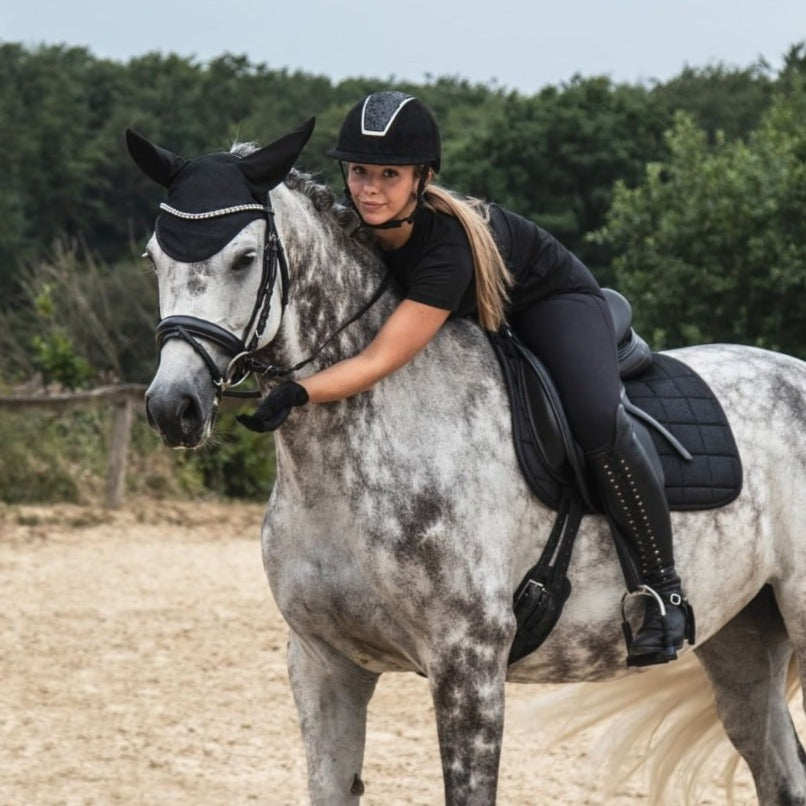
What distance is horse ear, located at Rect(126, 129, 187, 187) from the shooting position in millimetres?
3684

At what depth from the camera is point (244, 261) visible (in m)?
3.58

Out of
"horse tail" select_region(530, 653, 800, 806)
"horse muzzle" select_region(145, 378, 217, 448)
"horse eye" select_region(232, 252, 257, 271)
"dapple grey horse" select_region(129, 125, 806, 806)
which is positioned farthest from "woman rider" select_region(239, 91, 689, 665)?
"horse tail" select_region(530, 653, 800, 806)

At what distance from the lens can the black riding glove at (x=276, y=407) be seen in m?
3.65

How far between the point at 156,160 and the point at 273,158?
31 cm

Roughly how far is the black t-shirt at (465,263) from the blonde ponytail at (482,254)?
0.07ft

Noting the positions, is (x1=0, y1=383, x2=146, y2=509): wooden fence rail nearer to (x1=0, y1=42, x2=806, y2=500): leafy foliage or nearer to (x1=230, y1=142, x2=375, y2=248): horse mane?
(x1=0, y1=42, x2=806, y2=500): leafy foliage

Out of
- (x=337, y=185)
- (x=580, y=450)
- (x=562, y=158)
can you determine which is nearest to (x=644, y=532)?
(x=580, y=450)

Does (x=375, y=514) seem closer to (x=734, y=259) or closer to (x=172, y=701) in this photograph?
(x=172, y=701)

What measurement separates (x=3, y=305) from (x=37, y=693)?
33.8m

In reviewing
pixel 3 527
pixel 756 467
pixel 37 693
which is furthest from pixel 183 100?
pixel 756 467

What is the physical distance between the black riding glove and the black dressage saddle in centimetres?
69

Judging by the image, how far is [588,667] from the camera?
4.33 m

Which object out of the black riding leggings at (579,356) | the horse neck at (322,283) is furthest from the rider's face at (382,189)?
the black riding leggings at (579,356)

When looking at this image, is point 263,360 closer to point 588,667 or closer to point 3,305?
point 588,667
